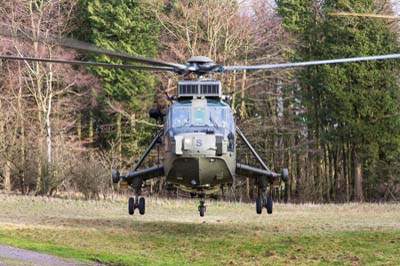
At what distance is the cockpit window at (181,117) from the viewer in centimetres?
1356

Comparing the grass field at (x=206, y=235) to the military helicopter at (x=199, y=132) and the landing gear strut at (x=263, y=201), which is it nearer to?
the landing gear strut at (x=263, y=201)

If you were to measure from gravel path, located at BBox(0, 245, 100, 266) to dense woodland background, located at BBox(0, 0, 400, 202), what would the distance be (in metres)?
18.1

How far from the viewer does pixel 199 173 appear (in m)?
13.3

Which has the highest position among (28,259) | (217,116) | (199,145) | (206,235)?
(217,116)

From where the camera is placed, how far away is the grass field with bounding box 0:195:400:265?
15523 millimetres

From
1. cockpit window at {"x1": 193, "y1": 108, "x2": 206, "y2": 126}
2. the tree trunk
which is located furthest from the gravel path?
the tree trunk

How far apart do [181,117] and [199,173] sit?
1175 mm

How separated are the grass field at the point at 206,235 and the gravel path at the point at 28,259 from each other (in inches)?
22.5

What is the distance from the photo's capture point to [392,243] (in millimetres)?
17219

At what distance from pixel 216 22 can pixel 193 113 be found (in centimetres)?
2258

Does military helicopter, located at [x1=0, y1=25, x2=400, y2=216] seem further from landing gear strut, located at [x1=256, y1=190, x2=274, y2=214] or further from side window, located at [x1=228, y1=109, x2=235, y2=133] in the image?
landing gear strut, located at [x1=256, y1=190, x2=274, y2=214]

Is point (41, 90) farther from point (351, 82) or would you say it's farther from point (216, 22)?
point (351, 82)

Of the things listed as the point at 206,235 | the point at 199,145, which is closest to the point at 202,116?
the point at 199,145

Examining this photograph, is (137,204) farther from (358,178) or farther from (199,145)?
(358,178)
